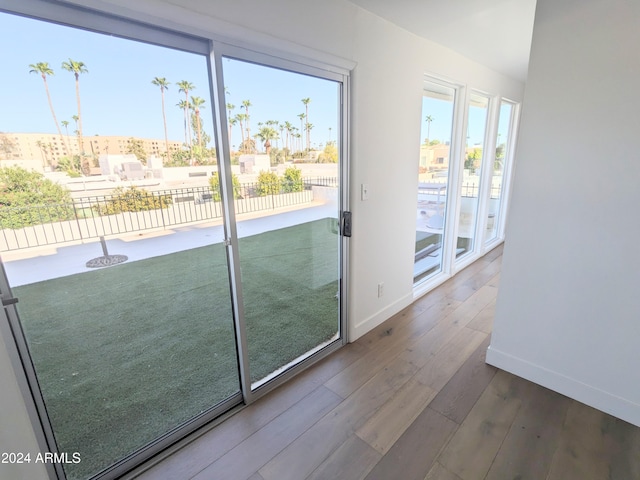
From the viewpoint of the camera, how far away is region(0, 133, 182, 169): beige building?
1069 mm

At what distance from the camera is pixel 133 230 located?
1.46 meters

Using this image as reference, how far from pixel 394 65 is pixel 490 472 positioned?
262 cm

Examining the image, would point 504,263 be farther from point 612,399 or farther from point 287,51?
point 287,51

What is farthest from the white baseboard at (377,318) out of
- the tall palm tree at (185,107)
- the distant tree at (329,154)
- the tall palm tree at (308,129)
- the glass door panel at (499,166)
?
the glass door panel at (499,166)

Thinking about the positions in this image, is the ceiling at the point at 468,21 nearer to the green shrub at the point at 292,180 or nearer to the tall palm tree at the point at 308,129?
the tall palm tree at the point at 308,129

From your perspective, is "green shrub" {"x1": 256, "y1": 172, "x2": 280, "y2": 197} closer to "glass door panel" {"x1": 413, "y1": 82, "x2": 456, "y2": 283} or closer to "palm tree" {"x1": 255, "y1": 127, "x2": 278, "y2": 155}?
"palm tree" {"x1": 255, "y1": 127, "x2": 278, "y2": 155}

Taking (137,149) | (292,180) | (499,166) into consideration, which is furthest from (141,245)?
(499,166)

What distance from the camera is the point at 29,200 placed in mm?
1136

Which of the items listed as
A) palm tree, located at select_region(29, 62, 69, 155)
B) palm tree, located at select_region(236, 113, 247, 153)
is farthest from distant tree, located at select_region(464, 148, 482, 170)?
palm tree, located at select_region(29, 62, 69, 155)

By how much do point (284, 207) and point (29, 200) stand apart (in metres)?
1.23

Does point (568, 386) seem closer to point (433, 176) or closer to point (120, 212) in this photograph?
point (433, 176)

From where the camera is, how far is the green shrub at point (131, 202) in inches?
52.6

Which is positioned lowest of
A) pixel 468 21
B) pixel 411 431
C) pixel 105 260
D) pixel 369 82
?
pixel 411 431

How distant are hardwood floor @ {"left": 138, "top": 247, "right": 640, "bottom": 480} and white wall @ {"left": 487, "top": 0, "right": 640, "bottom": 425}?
0.30 metres
